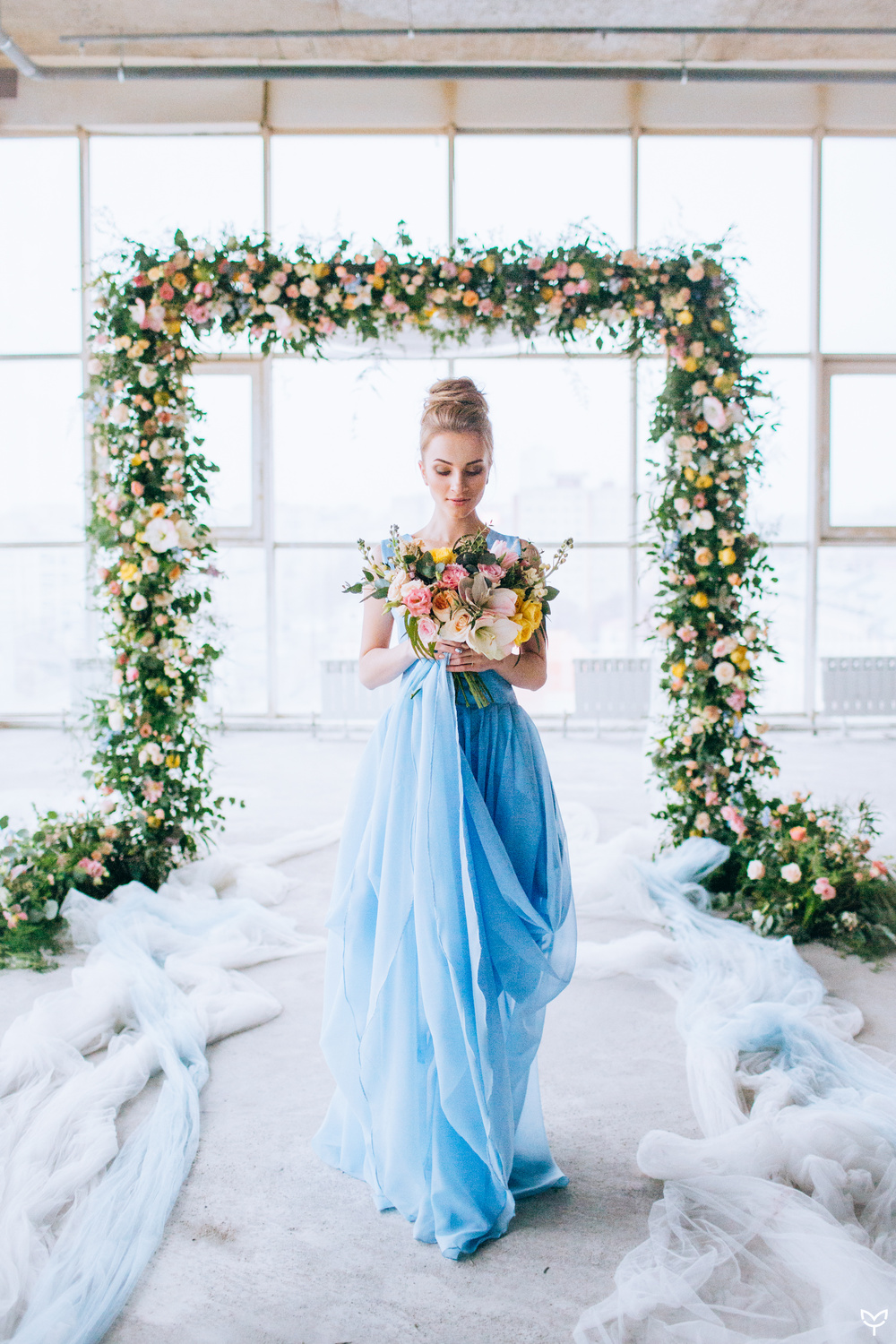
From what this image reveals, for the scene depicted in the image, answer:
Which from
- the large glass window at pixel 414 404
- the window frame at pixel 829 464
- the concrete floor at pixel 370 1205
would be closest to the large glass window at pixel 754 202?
the large glass window at pixel 414 404

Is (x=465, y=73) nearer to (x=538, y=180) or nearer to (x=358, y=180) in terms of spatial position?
(x=538, y=180)

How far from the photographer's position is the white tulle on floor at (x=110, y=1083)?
1.80 metres

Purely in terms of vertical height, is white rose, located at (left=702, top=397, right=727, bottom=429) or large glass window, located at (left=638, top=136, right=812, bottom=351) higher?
large glass window, located at (left=638, top=136, right=812, bottom=351)

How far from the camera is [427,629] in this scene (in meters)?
1.91

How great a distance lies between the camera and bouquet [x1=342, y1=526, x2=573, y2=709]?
74.7 inches

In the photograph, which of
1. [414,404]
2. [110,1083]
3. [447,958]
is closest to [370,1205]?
[447,958]

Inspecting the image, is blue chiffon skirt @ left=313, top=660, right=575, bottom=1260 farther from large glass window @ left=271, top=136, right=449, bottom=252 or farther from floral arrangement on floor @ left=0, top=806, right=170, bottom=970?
large glass window @ left=271, top=136, right=449, bottom=252

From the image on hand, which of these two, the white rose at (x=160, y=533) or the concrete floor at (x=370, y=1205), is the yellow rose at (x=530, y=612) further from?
the white rose at (x=160, y=533)

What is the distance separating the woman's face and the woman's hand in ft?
1.07

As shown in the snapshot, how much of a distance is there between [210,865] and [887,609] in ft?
23.9

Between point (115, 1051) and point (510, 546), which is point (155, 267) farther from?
point (115, 1051)

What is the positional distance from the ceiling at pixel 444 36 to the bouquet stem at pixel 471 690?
680 cm

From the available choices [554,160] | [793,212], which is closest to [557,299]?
[554,160]

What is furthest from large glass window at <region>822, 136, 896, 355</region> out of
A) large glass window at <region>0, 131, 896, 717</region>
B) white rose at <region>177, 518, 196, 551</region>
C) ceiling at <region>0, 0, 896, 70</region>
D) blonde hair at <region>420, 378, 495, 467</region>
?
blonde hair at <region>420, 378, 495, 467</region>
